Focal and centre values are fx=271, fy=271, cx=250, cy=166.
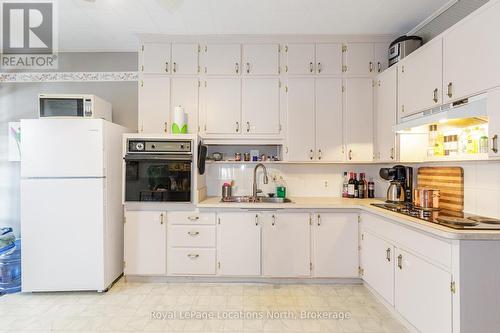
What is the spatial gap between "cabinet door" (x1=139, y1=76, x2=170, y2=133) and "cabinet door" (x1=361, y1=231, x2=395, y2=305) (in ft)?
8.27

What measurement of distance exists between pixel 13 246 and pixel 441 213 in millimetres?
4374

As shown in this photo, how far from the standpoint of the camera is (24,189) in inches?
103

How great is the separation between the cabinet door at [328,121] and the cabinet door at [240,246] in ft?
3.67

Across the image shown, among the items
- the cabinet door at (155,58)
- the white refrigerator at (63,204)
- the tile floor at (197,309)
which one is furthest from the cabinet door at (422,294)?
the cabinet door at (155,58)

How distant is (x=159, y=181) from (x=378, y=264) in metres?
2.29

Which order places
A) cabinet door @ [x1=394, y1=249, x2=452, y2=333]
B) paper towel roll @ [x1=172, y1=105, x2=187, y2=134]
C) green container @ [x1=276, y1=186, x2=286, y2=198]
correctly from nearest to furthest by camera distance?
cabinet door @ [x1=394, y1=249, x2=452, y2=333] < paper towel roll @ [x1=172, y1=105, x2=187, y2=134] < green container @ [x1=276, y1=186, x2=286, y2=198]

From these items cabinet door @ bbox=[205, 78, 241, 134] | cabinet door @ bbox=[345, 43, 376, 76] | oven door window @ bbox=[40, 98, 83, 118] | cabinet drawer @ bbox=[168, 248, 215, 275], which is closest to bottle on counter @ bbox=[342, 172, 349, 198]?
cabinet door @ bbox=[345, 43, 376, 76]

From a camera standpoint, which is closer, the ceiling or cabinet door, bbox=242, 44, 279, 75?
the ceiling

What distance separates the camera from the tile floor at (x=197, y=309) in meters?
2.17

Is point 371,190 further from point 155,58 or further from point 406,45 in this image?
point 155,58

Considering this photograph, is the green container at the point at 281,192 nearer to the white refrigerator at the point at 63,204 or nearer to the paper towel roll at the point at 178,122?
the paper towel roll at the point at 178,122

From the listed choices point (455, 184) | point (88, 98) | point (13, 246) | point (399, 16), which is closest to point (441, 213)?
point (455, 184)

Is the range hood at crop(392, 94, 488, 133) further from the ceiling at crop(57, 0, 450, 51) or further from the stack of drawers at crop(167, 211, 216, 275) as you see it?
the stack of drawers at crop(167, 211, 216, 275)

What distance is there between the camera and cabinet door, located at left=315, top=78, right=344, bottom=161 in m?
3.19
